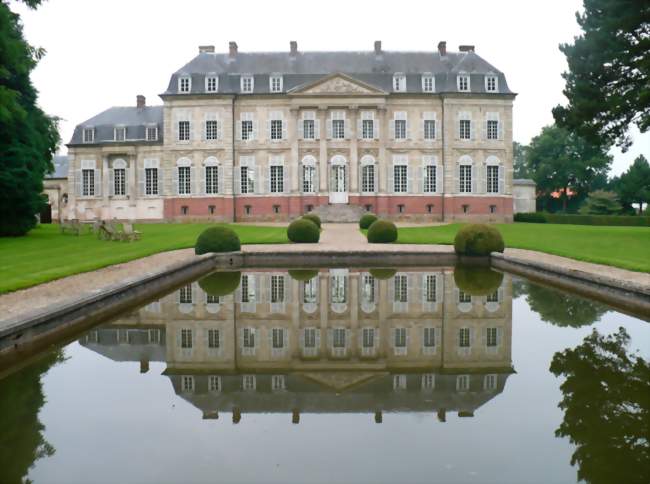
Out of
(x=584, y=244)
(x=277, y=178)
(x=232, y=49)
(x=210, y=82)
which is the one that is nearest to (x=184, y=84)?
(x=210, y=82)

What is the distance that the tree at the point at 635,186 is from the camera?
45031 mm

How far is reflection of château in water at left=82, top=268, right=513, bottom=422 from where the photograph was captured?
17.1 ft

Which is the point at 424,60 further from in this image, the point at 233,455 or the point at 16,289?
the point at 233,455

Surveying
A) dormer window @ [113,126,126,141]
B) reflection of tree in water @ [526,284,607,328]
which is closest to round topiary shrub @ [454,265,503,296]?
reflection of tree in water @ [526,284,607,328]

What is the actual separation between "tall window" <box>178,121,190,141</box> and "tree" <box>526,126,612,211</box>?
1239 inches

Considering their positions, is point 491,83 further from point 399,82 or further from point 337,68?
point 337,68

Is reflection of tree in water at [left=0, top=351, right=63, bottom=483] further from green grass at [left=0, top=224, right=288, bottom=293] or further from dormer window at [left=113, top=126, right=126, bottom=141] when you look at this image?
dormer window at [left=113, top=126, right=126, bottom=141]

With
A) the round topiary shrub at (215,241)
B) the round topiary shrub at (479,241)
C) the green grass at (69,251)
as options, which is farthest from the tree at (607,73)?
the round topiary shrub at (215,241)

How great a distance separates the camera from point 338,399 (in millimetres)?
5141

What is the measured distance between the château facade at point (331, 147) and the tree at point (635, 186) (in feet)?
43.2

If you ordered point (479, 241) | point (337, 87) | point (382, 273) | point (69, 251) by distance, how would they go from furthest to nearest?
point (337, 87) < point (69, 251) < point (479, 241) < point (382, 273)

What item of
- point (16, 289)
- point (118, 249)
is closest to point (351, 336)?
point (16, 289)

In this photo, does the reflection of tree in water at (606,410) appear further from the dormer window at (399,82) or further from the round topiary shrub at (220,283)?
the dormer window at (399,82)

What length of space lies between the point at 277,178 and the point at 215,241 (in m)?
22.0
